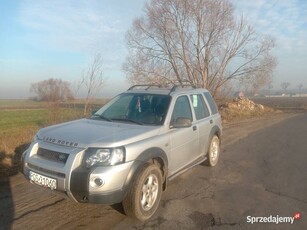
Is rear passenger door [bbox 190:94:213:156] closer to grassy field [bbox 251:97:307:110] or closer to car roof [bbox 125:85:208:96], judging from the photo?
car roof [bbox 125:85:208:96]

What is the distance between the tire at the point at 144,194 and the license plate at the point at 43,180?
37.6 inches

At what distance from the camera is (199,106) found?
20.2 feet

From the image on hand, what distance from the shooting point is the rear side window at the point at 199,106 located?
589 centimetres

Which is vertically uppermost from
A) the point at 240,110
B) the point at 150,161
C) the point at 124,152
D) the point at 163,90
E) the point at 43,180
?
the point at 163,90

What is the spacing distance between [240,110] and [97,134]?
2221 cm

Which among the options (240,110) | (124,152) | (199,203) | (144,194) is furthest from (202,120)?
(240,110)

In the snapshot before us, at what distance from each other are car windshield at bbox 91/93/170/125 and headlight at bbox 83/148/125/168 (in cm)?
109

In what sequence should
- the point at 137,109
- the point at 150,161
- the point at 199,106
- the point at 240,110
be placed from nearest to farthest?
the point at 150,161 < the point at 137,109 < the point at 199,106 < the point at 240,110

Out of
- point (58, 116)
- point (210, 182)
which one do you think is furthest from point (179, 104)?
point (58, 116)

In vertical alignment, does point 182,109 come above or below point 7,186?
above

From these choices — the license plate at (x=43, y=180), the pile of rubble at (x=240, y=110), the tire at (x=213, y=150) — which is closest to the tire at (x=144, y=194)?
the license plate at (x=43, y=180)

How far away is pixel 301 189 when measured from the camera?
208 inches

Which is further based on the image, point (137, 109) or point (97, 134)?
point (137, 109)

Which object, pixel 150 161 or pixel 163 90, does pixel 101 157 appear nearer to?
pixel 150 161
